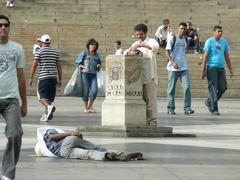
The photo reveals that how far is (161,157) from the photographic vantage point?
1338cm

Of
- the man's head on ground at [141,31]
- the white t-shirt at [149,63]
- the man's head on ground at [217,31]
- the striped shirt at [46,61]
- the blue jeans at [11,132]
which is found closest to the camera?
A: the blue jeans at [11,132]

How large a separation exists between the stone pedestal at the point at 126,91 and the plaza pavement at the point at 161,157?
595 millimetres

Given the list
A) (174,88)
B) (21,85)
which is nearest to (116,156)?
(21,85)

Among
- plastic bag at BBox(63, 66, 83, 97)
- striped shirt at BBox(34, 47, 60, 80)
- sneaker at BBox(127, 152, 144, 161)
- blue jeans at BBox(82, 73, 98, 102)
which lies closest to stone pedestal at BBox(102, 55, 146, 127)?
sneaker at BBox(127, 152, 144, 161)

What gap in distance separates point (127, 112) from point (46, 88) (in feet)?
15.2

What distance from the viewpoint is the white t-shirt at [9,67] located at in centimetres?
1073

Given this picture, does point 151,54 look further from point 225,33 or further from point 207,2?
point 207,2

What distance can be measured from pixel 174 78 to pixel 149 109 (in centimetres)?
616

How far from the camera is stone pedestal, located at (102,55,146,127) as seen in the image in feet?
54.5

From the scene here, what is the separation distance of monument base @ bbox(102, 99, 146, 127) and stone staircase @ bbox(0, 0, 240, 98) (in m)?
18.1

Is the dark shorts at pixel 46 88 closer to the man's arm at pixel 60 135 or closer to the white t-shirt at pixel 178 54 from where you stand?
the white t-shirt at pixel 178 54

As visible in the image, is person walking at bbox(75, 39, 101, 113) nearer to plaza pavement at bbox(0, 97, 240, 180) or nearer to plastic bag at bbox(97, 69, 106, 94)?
plastic bag at bbox(97, 69, 106, 94)

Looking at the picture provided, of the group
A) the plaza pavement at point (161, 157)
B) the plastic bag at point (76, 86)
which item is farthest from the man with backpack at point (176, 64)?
the plastic bag at point (76, 86)

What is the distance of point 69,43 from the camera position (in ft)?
127
